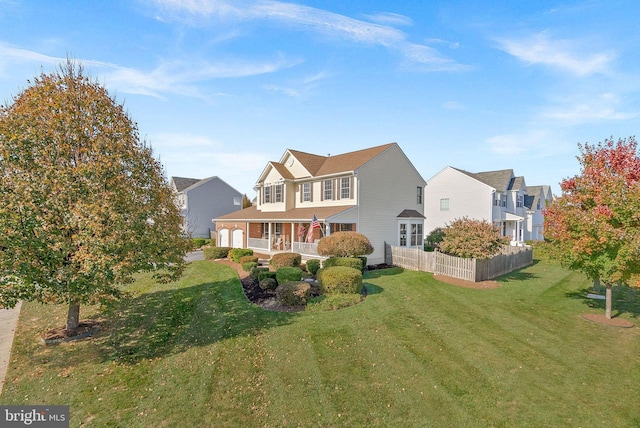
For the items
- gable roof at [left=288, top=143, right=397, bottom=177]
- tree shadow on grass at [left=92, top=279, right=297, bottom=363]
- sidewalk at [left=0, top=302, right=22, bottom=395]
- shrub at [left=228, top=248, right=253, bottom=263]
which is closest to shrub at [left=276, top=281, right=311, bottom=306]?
tree shadow on grass at [left=92, top=279, right=297, bottom=363]

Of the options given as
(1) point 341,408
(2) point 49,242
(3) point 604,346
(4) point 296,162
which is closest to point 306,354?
(1) point 341,408

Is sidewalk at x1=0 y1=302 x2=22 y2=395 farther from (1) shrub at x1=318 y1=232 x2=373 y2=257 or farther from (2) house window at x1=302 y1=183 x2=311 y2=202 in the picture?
(2) house window at x1=302 y1=183 x2=311 y2=202

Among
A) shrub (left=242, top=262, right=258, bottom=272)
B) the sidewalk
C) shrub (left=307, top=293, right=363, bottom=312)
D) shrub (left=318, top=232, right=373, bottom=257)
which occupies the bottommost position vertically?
the sidewalk

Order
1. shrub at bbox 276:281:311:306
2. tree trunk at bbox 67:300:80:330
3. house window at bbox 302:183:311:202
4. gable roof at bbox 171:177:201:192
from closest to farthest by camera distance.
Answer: tree trunk at bbox 67:300:80:330 → shrub at bbox 276:281:311:306 → house window at bbox 302:183:311:202 → gable roof at bbox 171:177:201:192

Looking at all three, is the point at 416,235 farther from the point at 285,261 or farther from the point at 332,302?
the point at 332,302

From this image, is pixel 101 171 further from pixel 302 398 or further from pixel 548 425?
pixel 548 425

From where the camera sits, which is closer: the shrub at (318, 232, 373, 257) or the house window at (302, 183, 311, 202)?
the shrub at (318, 232, 373, 257)

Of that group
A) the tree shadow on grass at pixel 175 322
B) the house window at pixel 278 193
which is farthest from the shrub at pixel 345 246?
the house window at pixel 278 193
